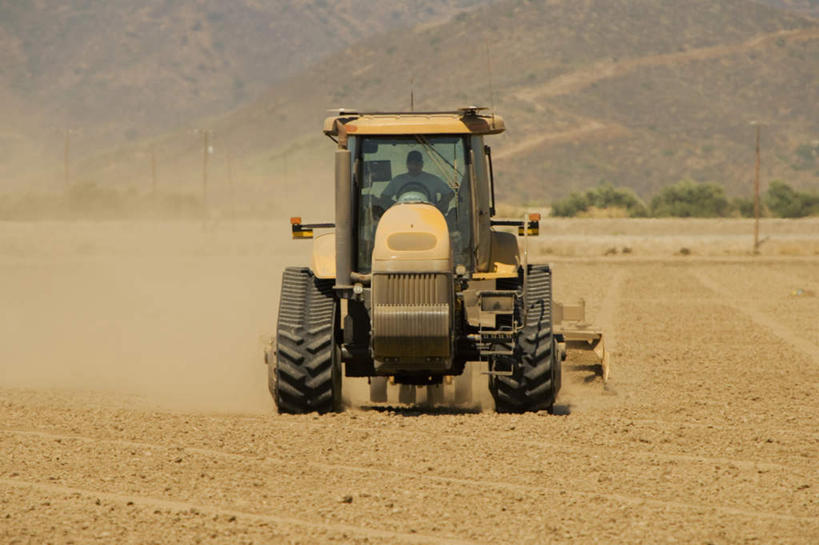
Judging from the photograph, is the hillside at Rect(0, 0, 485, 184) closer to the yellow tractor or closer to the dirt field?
the dirt field

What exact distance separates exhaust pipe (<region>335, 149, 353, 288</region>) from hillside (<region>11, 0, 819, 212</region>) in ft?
279

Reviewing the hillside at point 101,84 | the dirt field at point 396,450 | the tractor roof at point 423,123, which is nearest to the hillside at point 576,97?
the hillside at point 101,84

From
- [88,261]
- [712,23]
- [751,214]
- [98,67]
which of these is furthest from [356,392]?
[98,67]

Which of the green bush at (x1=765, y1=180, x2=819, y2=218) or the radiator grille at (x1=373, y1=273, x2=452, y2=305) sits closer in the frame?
the radiator grille at (x1=373, y1=273, x2=452, y2=305)

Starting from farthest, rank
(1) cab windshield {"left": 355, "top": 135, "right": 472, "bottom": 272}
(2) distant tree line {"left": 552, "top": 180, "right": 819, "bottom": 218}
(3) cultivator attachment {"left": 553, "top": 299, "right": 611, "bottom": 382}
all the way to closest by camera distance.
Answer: (2) distant tree line {"left": 552, "top": 180, "right": 819, "bottom": 218} → (3) cultivator attachment {"left": 553, "top": 299, "right": 611, "bottom": 382} → (1) cab windshield {"left": 355, "top": 135, "right": 472, "bottom": 272}

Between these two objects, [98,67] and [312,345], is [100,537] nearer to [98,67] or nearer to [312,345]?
[312,345]

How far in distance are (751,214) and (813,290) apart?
6048cm

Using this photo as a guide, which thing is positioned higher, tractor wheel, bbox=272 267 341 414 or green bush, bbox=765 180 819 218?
green bush, bbox=765 180 819 218

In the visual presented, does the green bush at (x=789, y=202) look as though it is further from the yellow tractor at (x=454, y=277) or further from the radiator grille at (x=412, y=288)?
the radiator grille at (x=412, y=288)

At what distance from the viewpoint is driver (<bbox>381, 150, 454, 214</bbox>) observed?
1198 centimetres

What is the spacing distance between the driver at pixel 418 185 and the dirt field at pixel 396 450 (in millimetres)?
2057

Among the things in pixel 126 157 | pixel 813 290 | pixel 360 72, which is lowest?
pixel 813 290

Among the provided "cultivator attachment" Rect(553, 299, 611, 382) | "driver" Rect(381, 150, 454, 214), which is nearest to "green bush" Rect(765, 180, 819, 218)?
"cultivator attachment" Rect(553, 299, 611, 382)

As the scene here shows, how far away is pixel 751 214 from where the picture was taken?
93250 millimetres
